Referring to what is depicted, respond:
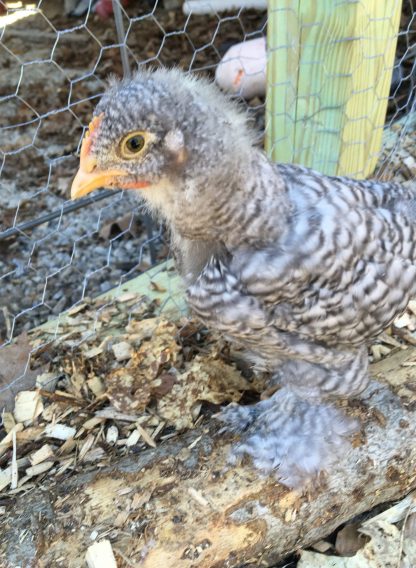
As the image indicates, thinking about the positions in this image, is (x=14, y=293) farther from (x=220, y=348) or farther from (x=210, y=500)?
(x=210, y=500)

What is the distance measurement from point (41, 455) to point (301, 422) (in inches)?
29.4

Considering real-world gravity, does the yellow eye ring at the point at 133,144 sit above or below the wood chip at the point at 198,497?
above

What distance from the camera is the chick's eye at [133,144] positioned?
3.56ft

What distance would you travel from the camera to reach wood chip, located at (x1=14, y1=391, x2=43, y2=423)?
6.03 feet

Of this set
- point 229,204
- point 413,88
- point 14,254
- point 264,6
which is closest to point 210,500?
point 229,204

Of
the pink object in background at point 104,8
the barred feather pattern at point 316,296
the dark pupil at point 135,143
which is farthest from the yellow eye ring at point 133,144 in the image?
the pink object in background at point 104,8

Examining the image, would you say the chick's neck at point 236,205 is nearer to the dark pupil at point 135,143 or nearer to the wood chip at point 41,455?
the dark pupil at point 135,143

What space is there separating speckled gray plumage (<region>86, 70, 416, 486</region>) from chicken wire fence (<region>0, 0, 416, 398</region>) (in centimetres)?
64

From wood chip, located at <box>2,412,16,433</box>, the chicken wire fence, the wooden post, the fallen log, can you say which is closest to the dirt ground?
the chicken wire fence

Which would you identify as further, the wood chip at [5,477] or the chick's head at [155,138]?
the wood chip at [5,477]

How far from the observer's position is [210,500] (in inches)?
57.6

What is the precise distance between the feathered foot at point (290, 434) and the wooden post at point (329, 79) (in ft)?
2.80

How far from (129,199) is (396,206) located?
4.73 ft

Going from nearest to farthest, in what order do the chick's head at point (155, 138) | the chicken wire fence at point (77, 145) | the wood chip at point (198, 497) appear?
1. the chick's head at point (155, 138)
2. the wood chip at point (198, 497)
3. the chicken wire fence at point (77, 145)
